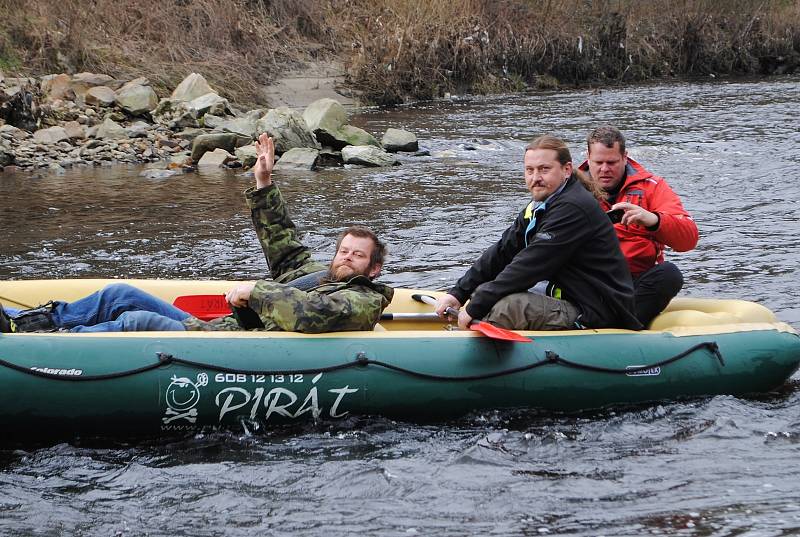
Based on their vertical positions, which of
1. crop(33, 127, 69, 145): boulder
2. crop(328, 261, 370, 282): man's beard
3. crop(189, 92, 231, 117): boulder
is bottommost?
crop(328, 261, 370, 282): man's beard

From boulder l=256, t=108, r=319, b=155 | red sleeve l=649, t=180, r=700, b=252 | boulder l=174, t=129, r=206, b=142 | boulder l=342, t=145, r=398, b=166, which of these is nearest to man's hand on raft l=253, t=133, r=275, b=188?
red sleeve l=649, t=180, r=700, b=252

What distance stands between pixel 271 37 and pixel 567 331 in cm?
1682

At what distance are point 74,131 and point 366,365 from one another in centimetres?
1067

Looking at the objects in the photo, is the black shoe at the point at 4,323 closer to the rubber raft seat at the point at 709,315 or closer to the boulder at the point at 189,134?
the rubber raft seat at the point at 709,315

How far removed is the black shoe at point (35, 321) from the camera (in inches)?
193

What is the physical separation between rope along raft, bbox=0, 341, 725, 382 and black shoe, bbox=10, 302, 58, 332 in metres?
0.55

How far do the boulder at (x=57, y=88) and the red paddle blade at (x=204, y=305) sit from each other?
34.0 ft

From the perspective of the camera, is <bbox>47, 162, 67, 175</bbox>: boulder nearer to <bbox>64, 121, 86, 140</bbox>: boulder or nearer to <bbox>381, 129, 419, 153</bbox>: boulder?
<bbox>64, 121, 86, 140</bbox>: boulder

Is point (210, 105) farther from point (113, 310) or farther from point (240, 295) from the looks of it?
point (240, 295)

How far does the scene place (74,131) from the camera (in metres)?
14.2

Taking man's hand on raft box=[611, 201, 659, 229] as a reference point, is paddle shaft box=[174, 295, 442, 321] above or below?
below

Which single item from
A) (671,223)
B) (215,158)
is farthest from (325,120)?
(671,223)

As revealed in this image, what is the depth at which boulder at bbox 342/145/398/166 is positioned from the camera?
13135mm

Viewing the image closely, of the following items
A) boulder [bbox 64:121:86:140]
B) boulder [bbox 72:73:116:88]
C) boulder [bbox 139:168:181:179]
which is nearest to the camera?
boulder [bbox 139:168:181:179]
